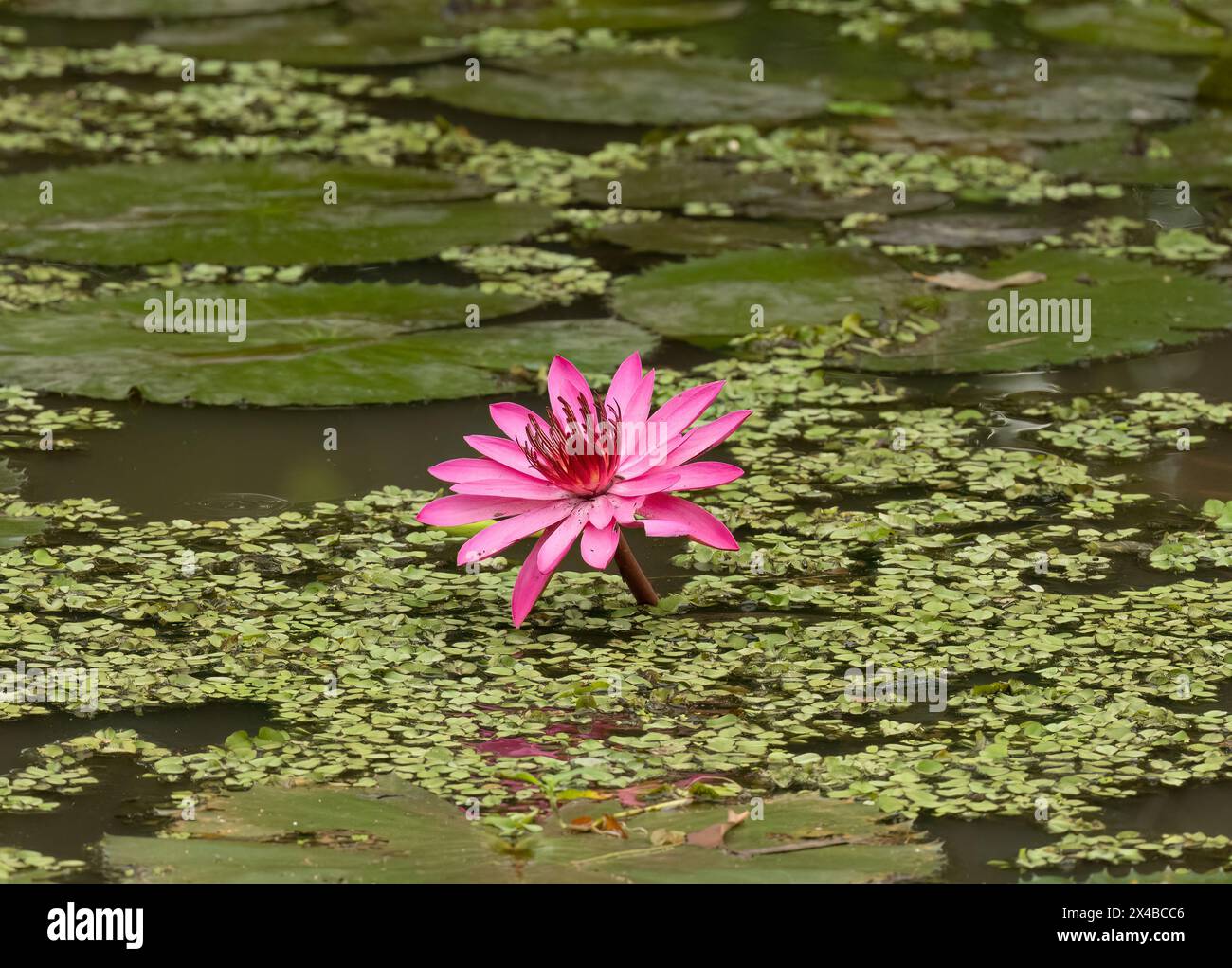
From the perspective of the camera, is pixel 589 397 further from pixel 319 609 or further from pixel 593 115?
pixel 593 115

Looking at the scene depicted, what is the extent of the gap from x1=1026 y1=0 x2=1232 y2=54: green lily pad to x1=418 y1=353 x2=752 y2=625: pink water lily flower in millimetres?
5143

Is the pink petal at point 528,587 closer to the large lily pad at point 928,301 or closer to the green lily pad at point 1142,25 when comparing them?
the large lily pad at point 928,301

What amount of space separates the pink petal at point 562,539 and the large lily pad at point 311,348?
3.89 feet

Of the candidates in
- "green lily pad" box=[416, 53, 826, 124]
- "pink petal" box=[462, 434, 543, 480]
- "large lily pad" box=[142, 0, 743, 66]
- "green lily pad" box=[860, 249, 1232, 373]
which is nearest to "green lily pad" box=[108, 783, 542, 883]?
"pink petal" box=[462, 434, 543, 480]

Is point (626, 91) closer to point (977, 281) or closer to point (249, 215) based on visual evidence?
point (249, 215)

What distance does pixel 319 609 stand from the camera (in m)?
3.51

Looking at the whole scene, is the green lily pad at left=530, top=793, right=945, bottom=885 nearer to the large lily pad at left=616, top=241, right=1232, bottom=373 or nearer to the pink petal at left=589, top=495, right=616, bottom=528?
the pink petal at left=589, top=495, right=616, bottom=528

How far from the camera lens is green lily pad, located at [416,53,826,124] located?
7.04 meters

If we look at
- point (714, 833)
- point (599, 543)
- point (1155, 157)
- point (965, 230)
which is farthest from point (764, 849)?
point (1155, 157)

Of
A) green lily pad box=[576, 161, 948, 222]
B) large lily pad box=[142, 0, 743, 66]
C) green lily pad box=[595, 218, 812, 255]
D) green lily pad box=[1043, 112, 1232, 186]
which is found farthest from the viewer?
large lily pad box=[142, 0, 743, 66]
